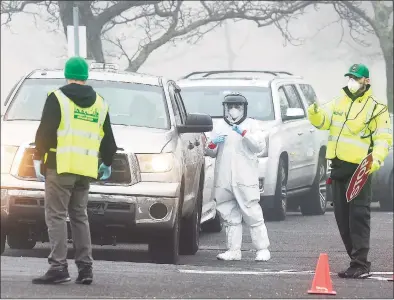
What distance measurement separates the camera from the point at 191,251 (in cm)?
550

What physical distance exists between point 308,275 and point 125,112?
6.92 ft

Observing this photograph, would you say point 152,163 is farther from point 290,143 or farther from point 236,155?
point 290,143

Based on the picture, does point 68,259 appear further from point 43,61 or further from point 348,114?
point 43,61

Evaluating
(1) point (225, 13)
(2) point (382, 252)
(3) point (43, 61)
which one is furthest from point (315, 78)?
(2) point (382, 252)

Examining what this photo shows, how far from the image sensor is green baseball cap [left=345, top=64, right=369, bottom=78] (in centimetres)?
539

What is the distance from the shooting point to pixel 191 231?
532 centimetres

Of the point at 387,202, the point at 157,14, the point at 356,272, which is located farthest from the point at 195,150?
the point at 157,14

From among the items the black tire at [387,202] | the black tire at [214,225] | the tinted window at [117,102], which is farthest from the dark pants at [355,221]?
the black tire at [387,202]

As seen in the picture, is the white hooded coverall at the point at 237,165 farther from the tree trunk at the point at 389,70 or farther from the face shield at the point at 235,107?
the tree trunk at the point at 389,70

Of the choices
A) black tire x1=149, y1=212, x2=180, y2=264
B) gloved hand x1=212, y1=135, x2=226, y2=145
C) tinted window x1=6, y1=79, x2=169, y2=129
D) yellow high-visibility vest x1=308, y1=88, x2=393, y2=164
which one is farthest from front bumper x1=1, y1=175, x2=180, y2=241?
yellow high-visibility vest x1=308, y1=88, x2=393, y2=164

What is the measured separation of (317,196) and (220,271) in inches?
23.1

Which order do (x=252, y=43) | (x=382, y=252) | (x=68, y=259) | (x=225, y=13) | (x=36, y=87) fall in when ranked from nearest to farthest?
(x=68, y=259) → (x=36, y=87) → (x=382, y=252) → (x=225, y=13) → (x=252, y=43)

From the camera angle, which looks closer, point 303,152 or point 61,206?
point 61,206

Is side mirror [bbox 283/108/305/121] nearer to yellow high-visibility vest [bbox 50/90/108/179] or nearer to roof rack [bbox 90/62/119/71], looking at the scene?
roof rack [bbox 90/62/119/71]
